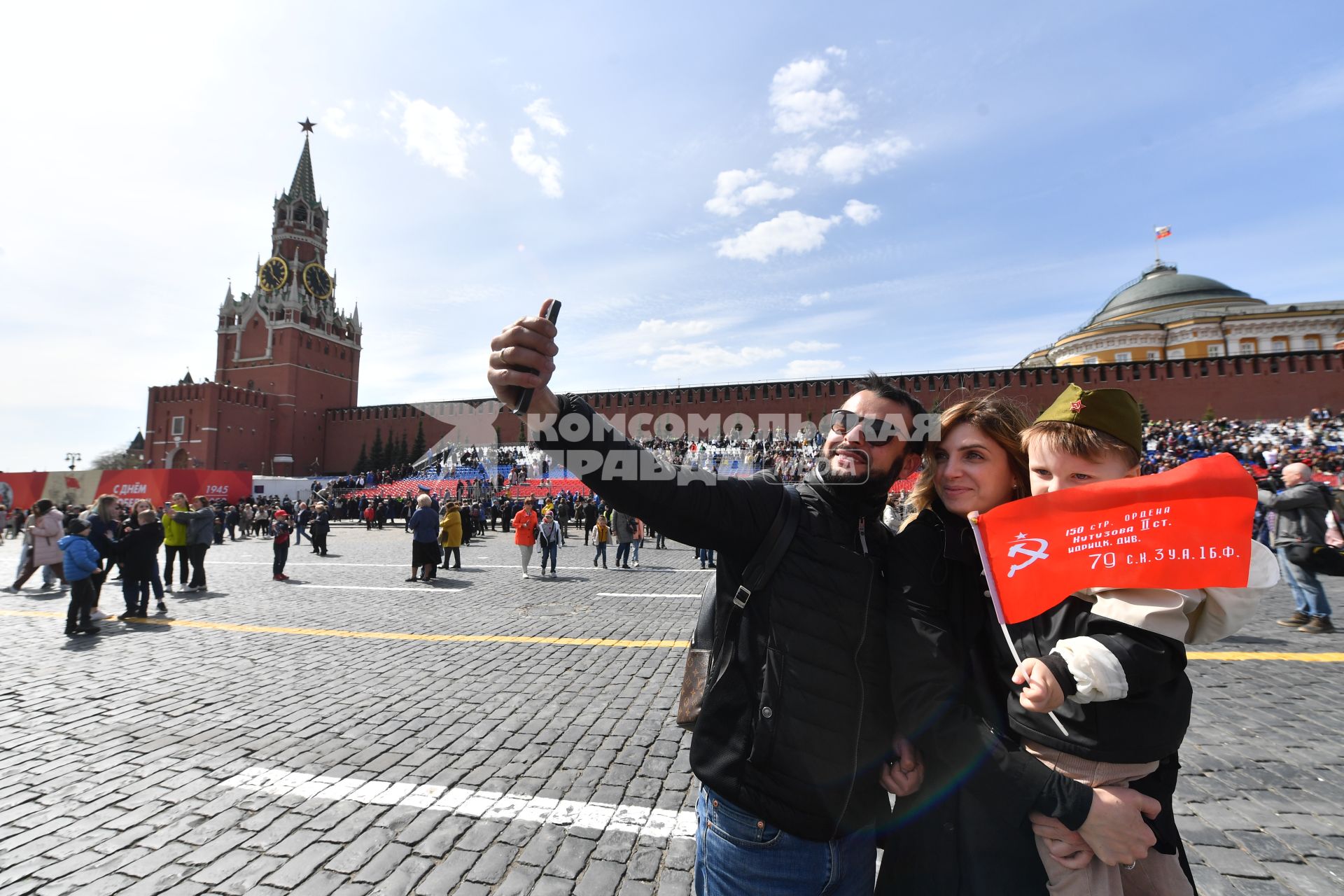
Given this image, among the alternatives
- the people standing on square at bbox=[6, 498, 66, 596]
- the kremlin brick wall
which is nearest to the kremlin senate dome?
the kremlin brick wall

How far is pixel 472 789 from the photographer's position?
316cm

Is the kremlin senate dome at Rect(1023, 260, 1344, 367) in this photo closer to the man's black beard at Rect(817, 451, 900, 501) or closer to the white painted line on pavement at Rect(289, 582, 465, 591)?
the white painted line on pavement at Rect(289, 582, 465, 591)

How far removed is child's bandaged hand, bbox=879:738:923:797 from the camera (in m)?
1.37

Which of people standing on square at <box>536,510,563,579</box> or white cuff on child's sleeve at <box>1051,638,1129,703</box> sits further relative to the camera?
people standing on square at <box>536,510,563,579</box>

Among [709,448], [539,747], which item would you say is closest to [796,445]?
[709,448]

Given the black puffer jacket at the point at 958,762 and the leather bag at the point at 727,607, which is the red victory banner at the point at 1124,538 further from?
the leather bag at the point at 727,607

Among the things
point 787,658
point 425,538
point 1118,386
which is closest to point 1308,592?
point 787,658

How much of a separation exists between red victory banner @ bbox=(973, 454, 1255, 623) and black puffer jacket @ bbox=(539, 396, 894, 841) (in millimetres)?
296

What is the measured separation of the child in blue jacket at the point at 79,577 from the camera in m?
6.72

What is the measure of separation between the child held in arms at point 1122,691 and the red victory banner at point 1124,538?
2.4 inches

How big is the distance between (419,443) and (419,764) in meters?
53.1

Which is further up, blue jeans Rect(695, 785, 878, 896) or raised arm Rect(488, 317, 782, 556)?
raised arm Rect(488, 317, 782, 556)

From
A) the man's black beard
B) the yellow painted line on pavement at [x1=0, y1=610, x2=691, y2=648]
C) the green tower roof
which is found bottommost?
the yellow painted line on pavement at [x1=0, y1=610, x2=691, y2=648]

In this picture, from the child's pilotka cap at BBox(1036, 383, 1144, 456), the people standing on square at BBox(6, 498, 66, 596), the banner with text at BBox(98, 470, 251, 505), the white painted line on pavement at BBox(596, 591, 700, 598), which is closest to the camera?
the child's pilotka cap at BBox(1036, 383, 1144, 456)
